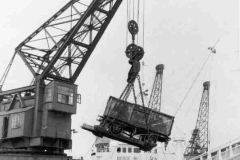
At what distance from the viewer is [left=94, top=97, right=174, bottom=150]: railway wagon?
18516 mm

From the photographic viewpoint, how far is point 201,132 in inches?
2854

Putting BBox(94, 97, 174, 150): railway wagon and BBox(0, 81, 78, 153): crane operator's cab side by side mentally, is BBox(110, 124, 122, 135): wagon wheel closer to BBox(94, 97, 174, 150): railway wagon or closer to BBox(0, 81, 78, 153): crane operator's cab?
BBox(94, 97, 174, 150): railway wagon

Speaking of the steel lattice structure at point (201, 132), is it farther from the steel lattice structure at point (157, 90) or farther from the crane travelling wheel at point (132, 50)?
the crane travelling wheel at point (132, 50)

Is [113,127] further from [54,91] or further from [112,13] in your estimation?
[112,13]

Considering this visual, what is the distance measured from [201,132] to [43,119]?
52528mm

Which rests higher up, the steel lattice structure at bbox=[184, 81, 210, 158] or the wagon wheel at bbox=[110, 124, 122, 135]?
the steel lattice structure at bbox=[184, 81, 210, 158]

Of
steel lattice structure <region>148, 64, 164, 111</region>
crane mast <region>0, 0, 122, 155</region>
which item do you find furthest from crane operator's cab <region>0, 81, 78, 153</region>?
steel lattice structure <region>148, 64, 164, 111</region>

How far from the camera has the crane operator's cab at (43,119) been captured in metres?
25.6

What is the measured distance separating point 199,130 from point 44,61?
167 ft

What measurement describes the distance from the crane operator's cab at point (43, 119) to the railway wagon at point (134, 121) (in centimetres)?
815

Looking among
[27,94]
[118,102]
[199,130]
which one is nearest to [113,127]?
[118,102]

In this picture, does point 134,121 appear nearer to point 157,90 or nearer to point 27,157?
point 27,157

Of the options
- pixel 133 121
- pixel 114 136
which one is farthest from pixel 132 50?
pixel 114 136

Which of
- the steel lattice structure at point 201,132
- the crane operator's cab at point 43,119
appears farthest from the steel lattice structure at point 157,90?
the crane operator's cab at point 43,119
